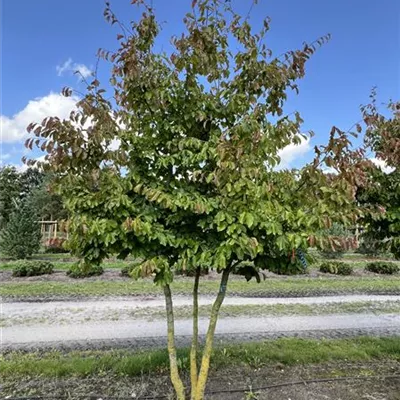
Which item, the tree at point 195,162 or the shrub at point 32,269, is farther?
the shrub at point 32,269

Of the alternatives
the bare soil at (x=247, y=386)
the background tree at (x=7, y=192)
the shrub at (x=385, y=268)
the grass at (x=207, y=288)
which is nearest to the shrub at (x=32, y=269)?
the grass at (x=207, y=288)

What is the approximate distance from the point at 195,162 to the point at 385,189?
1980 millimetres

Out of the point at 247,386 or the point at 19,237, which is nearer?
the point at 247,386

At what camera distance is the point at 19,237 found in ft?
Result: 39.6

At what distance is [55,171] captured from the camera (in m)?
2.20

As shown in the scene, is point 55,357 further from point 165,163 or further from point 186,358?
point 165,163

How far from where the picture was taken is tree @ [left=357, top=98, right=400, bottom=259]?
3084 millimetres

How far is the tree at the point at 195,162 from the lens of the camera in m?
2.09

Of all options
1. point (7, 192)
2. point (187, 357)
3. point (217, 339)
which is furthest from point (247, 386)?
point (7, 192)

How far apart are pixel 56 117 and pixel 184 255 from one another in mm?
1192

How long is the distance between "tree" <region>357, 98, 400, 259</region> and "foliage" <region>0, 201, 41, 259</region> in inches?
460

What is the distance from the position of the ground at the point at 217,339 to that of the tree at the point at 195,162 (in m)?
0.86

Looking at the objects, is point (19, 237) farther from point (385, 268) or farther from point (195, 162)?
point (385, 268)

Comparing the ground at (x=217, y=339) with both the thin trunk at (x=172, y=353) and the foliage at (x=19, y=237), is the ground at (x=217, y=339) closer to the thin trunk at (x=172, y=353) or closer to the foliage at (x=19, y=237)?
the thin trunk at (x=172, y=353)
